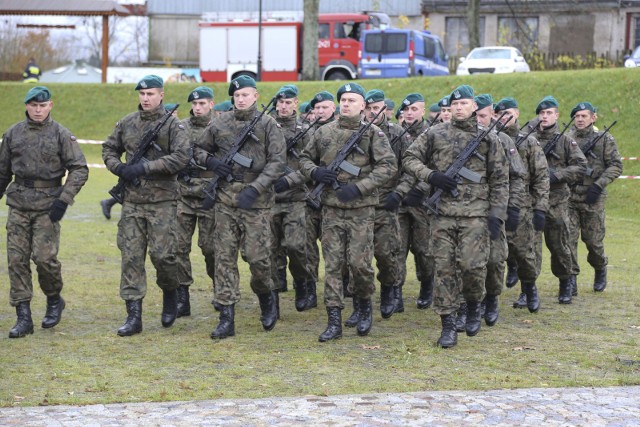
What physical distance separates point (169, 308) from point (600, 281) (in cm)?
522

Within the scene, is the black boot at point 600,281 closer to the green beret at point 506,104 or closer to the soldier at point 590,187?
the soldier at point 590,187

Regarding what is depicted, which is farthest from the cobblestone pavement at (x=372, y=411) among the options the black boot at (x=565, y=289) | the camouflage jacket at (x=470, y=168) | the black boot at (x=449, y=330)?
the black boot at (x=565, y=289)

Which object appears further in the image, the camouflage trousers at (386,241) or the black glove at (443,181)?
the camouflage trousers at (386,241)

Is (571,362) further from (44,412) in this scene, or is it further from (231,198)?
(44,412)

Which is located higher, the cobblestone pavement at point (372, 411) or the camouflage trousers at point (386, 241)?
the camouflage trousers at point (386, 241)

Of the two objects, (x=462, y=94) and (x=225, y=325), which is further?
(x=225, y=325)

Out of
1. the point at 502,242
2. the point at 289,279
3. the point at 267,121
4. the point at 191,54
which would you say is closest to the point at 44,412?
the point at 267,121

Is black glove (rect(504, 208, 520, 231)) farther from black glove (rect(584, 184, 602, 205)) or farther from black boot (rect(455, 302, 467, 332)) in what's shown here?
black glove (rect(584, 184, 602, 205))

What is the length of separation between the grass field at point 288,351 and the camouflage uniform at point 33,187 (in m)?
0.67

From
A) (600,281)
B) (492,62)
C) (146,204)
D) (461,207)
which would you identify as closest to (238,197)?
(146,204)

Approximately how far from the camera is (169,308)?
10.2 metres

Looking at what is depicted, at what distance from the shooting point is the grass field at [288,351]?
7.77 meters

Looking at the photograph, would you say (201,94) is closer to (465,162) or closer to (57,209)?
(57,209)

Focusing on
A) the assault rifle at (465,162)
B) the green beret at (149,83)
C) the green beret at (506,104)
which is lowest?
the assault rifle at (465,162)
